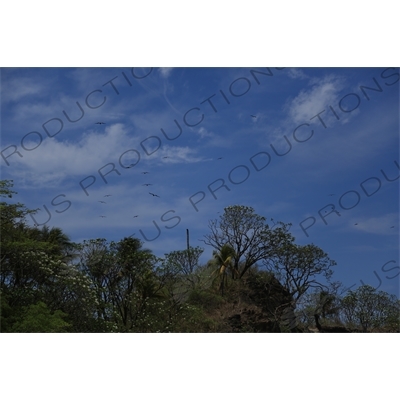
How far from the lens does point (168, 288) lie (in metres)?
10.5

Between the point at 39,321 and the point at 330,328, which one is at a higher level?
the point at 39,321

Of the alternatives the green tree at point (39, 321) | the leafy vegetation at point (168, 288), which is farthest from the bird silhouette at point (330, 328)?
the green tree at point (39, 321)

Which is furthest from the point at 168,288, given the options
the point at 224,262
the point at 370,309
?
the point at 370,309

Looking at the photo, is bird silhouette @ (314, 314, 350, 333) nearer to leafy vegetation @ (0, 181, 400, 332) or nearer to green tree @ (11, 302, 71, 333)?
leafy vegetation @ (0, 181, 400, 332)

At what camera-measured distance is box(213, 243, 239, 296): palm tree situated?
38.1 ft

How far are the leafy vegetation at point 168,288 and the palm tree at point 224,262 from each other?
25mm

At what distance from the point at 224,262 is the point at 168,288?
184 cm

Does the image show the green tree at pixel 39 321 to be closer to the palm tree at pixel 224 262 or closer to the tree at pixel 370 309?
the palm tree at pixel 224 262

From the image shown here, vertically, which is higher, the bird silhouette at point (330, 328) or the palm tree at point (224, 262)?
the palm tree at point (224, 262)

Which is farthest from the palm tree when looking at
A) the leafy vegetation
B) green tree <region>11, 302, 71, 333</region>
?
green tree <region>11, 302, 71, 333</region>

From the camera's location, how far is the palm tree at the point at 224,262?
11.6 meters

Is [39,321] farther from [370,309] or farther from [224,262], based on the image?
[370,309]

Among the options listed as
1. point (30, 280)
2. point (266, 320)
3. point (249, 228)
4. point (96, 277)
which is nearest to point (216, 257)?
point (249, 228)
